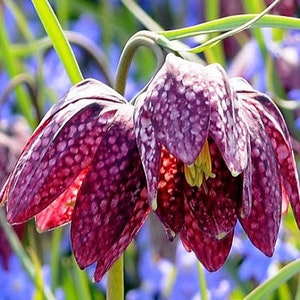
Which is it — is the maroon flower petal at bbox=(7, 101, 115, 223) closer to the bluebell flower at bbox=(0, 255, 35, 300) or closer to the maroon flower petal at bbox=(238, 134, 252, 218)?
the maroon flower petal at bbox=(238, 134, 252, 218)

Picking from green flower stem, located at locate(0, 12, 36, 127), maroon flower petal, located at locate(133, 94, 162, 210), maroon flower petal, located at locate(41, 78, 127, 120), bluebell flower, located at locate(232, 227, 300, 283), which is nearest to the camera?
maroon flower petal, located at locate(133, 94, 162, 210)

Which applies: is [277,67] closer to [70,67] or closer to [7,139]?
[7,139]

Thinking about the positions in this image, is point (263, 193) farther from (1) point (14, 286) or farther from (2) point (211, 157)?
(1) point (14, 286)

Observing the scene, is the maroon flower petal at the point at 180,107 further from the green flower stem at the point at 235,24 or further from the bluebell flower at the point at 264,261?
the bluebell flower at the point at 264,261

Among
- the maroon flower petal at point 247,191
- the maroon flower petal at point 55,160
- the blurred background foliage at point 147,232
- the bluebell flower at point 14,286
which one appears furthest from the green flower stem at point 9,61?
the maroon flower petal at point 247,191

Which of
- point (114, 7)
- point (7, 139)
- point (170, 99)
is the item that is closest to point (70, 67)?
point (170, 99)

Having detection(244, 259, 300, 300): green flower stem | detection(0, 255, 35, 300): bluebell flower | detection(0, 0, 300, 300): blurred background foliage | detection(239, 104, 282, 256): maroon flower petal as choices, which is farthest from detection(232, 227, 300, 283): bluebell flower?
detection(239, 104, 282, 256): maroon flower petal
